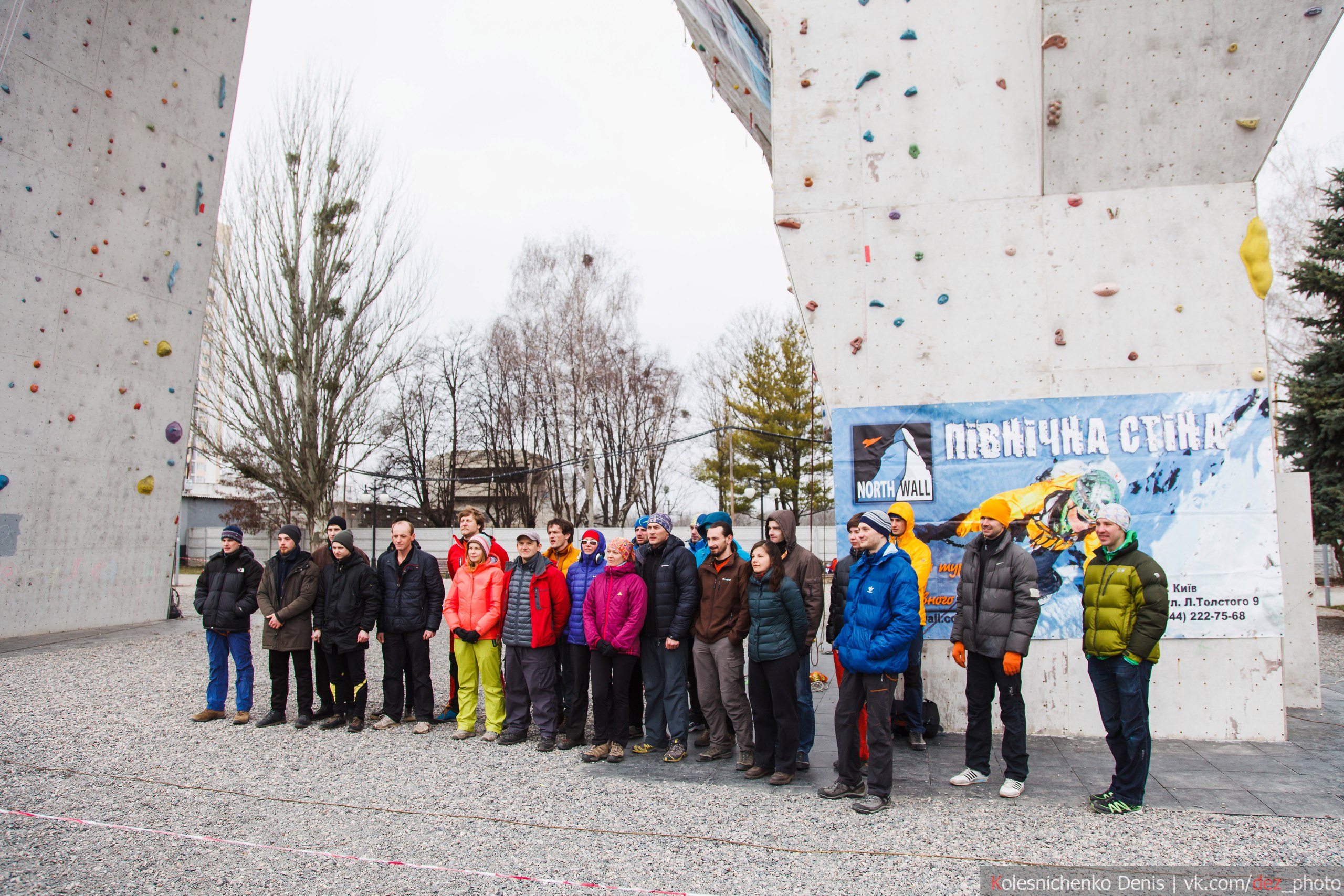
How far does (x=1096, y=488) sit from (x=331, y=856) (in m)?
5.74

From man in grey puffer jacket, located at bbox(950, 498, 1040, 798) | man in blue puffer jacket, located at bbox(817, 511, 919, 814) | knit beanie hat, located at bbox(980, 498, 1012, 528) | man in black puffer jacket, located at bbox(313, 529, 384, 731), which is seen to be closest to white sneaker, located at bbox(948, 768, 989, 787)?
man in grey puffer jacket, located at bbox(950, 498, 1040, 798)

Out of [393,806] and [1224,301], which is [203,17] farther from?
[1224,301]

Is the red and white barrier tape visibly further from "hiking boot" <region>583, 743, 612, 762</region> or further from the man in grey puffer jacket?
the man in grey puffer jacket

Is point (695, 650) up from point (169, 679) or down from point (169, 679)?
up

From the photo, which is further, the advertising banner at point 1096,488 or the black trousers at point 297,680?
the black trousers at point 297,680

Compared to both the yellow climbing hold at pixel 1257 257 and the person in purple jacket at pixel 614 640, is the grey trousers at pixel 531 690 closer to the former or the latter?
the person in purple jacket at pixel 614 640

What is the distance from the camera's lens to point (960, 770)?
536 cm

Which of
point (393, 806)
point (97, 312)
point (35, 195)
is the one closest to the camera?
point (393, 806)

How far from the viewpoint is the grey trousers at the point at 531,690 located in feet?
20.0

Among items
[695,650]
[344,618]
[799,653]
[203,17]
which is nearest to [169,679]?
[344,618]

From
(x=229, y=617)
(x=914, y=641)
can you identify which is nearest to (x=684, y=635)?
(x=914, y=641)

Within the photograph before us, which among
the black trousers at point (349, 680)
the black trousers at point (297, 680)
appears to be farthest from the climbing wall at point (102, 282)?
the black trousers at point (349, 680)

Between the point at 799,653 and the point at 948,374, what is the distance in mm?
2721

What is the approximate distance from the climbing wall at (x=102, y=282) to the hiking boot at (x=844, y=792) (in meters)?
11.5
